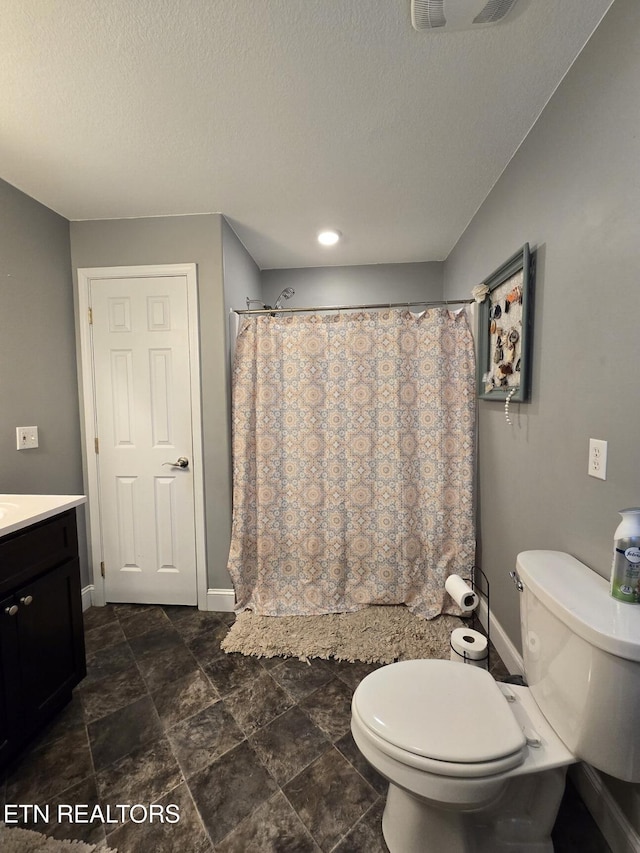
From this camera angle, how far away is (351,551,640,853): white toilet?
750 millimetres

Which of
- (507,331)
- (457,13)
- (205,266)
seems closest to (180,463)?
(205,266)

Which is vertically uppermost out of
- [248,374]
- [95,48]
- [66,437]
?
[95,48]

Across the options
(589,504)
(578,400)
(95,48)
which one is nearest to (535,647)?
(589,504)

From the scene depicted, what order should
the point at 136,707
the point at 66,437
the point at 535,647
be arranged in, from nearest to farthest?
1. the point at 535,647
2. the point at 136,707
3. the point at 66,437

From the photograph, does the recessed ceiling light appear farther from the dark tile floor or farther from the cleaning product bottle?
the dark tile floor

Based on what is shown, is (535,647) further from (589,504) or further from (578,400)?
(578,400)

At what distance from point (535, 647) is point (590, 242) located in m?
1.22

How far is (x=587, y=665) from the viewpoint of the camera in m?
0.77

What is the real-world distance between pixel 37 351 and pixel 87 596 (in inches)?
59.1

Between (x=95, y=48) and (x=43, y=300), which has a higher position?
(x=95, y=48)

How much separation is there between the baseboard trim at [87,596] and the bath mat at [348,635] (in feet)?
3.19

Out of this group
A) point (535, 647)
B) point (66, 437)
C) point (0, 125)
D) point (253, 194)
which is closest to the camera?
point (535, 647)

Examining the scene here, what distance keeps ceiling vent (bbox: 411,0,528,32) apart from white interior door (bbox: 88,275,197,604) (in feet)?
4.95

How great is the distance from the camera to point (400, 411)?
196cm
